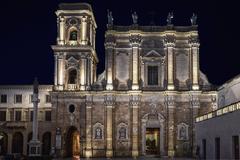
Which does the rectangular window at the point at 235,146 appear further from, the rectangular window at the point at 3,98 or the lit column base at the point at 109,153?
the rectangular window at the point at 3,98

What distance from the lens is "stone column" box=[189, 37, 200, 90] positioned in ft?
196

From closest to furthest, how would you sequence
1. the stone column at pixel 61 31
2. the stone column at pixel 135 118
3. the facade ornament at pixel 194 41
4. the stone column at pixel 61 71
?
the stone column at pixel 135 118 < the stone column at pixel 61 71 < the facade ornament at pixel 194 41 < the stone column at pixel 61 31

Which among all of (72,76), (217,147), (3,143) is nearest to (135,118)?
(72,76)

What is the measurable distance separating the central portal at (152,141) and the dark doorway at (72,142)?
9.30m

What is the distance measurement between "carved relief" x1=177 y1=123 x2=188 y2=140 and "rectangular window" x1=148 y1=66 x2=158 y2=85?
6.41m

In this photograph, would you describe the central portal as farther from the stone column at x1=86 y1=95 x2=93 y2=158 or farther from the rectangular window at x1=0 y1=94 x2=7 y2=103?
the rectangular window at x1=0 y1=94 x2=7 y2=103

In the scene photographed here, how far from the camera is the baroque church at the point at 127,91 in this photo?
59.2 metres

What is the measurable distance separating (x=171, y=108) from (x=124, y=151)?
26.3 feet

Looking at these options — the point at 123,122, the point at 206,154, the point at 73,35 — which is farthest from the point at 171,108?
the point at 73,35

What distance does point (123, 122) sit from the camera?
5962 cm

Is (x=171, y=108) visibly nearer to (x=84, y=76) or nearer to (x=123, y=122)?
(x=123, y=122)

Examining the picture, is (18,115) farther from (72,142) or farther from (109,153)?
(109,153)

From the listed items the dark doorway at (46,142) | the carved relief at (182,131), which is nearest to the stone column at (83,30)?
the carved relief at (182,131)

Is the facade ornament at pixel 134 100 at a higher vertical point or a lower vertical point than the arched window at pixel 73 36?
lower
